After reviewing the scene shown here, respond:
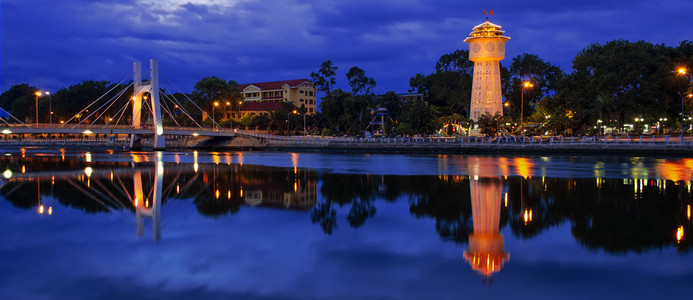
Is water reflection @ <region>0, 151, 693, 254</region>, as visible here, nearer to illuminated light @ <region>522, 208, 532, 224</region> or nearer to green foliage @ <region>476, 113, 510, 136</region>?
illuminated light @ <region>522, 208, 532, 224</region>

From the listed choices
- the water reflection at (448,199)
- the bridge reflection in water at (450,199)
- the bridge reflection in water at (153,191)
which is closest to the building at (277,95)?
the bridge reflection in water at (153,191)

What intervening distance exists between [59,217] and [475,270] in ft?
37.9

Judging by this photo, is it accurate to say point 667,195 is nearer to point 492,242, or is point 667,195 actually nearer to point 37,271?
point 492,242

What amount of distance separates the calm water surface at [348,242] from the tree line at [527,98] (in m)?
40.8

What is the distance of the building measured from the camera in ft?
340

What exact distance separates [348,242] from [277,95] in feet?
332

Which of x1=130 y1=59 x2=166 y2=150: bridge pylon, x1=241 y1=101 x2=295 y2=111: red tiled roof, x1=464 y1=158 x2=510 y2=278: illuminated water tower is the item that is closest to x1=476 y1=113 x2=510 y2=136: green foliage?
x1=130 y1=59 x2=166 y2=150: bridge pylon

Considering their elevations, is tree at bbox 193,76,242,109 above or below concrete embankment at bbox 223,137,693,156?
above

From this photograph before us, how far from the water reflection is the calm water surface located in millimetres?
76

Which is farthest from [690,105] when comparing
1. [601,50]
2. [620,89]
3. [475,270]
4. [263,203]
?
[475,270]

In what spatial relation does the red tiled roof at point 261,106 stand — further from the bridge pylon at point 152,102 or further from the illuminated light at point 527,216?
the illuminated light at point 527,216

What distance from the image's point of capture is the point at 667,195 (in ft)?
65.0

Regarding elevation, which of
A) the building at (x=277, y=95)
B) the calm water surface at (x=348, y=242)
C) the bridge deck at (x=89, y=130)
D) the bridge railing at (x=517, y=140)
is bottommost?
the calm water surface at (x=348, y=242)

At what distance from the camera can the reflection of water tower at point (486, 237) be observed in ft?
35.1
